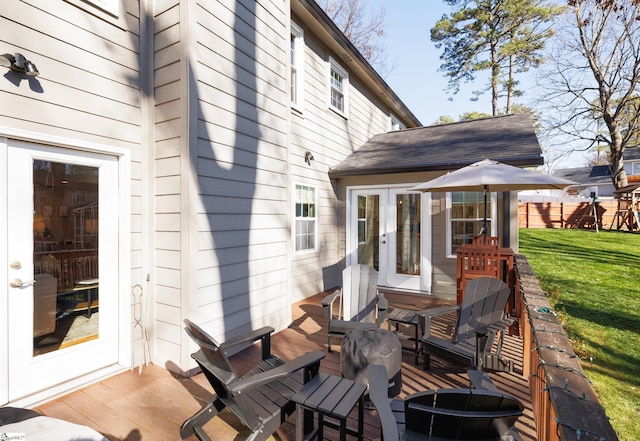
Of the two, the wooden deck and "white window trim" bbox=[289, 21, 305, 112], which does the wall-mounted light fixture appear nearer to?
the wooden deck

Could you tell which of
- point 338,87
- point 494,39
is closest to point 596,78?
point 494,39

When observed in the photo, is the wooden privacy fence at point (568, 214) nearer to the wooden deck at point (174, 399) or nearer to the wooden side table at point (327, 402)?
the wooden deck at point (174, 399)

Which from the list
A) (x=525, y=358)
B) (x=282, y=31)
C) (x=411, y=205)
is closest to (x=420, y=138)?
(x=411, y=205)

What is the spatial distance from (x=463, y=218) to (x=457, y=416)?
16.9 feet

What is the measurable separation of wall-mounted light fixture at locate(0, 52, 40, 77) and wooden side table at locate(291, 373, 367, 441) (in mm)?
3059

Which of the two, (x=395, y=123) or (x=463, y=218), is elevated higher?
(x=395, y=123)

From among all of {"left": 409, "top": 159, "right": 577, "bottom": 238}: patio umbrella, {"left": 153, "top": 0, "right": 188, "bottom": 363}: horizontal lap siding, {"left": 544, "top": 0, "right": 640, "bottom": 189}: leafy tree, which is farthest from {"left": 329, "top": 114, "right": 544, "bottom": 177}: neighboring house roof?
{"left": 544, "top": 0, "right": 640, "bottom": 189}: leafy tree

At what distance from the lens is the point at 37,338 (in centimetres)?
275

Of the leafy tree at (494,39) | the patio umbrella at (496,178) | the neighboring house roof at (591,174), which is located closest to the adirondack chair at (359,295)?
the patio umbrella at (496,178)

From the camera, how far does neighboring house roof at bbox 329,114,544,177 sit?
554 cm

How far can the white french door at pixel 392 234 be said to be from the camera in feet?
20.8

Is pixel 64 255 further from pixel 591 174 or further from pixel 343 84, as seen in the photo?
pixel 591 174

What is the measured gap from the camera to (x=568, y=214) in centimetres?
1645

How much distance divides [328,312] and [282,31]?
3.85 meters
